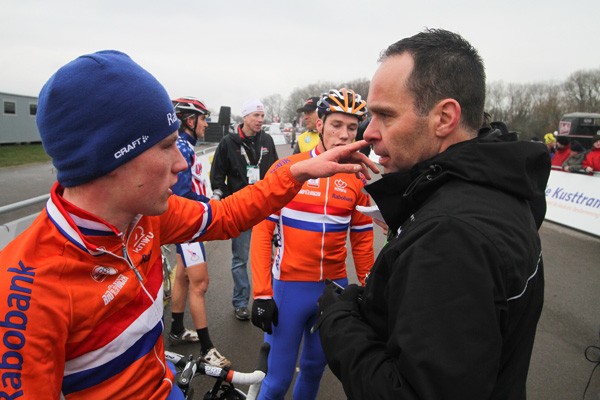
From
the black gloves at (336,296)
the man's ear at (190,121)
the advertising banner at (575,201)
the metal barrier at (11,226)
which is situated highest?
the man's ear at (190,121)

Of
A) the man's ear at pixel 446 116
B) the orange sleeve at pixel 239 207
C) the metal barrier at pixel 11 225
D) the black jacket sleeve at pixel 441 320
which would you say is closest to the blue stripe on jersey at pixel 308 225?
the orange sleeve at pixel 239 207

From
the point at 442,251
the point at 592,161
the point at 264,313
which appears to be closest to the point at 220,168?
the point at 264,313

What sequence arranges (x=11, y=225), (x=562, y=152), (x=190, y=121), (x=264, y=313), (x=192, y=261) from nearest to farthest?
(x=264, y=313)
(x=11, y=225)
(x=192, y=261)
(x=190, y=121)
(x=562, y=152)

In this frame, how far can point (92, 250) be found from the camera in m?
1.25

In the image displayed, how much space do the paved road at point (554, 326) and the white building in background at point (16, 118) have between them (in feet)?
84.7

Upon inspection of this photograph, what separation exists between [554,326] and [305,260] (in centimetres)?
375

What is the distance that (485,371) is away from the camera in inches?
37.9

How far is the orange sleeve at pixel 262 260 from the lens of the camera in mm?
2627

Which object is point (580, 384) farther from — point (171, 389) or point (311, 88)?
point (311, 88)

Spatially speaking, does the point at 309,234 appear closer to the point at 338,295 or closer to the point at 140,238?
the point at 338,295

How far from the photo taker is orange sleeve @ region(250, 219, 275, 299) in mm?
2627

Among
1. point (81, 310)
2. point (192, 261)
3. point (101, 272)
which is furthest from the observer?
point (192, 261)

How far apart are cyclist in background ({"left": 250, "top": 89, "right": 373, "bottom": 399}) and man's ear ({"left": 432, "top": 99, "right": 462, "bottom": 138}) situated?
1420 millimetres

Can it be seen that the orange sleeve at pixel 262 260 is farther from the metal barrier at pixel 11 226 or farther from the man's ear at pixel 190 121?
the metal barrier at pixel 11 226
